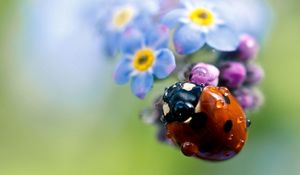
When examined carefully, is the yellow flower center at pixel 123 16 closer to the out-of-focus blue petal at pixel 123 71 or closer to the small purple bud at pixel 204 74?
the out-of-focus blue petal at pixel 123 71

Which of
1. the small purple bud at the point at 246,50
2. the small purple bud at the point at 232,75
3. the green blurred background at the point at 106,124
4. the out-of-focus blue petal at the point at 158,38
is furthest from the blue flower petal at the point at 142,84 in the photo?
the green blurred background at the point at 106,124

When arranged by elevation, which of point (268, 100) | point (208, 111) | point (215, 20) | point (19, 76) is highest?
point (19, 76)

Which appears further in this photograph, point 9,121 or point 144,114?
point 9,121

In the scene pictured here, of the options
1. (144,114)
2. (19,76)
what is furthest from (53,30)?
(144,114)

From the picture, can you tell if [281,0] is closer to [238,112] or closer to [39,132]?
[39,132]

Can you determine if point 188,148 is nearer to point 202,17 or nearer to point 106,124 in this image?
point 202,17

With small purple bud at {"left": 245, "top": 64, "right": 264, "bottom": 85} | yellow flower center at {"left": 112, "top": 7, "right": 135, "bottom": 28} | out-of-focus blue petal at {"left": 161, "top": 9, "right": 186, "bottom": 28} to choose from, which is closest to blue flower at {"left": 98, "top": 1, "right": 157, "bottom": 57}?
yellow flower center at {"left": 112, "top": 7, "right": 135, "bottom": 28}
